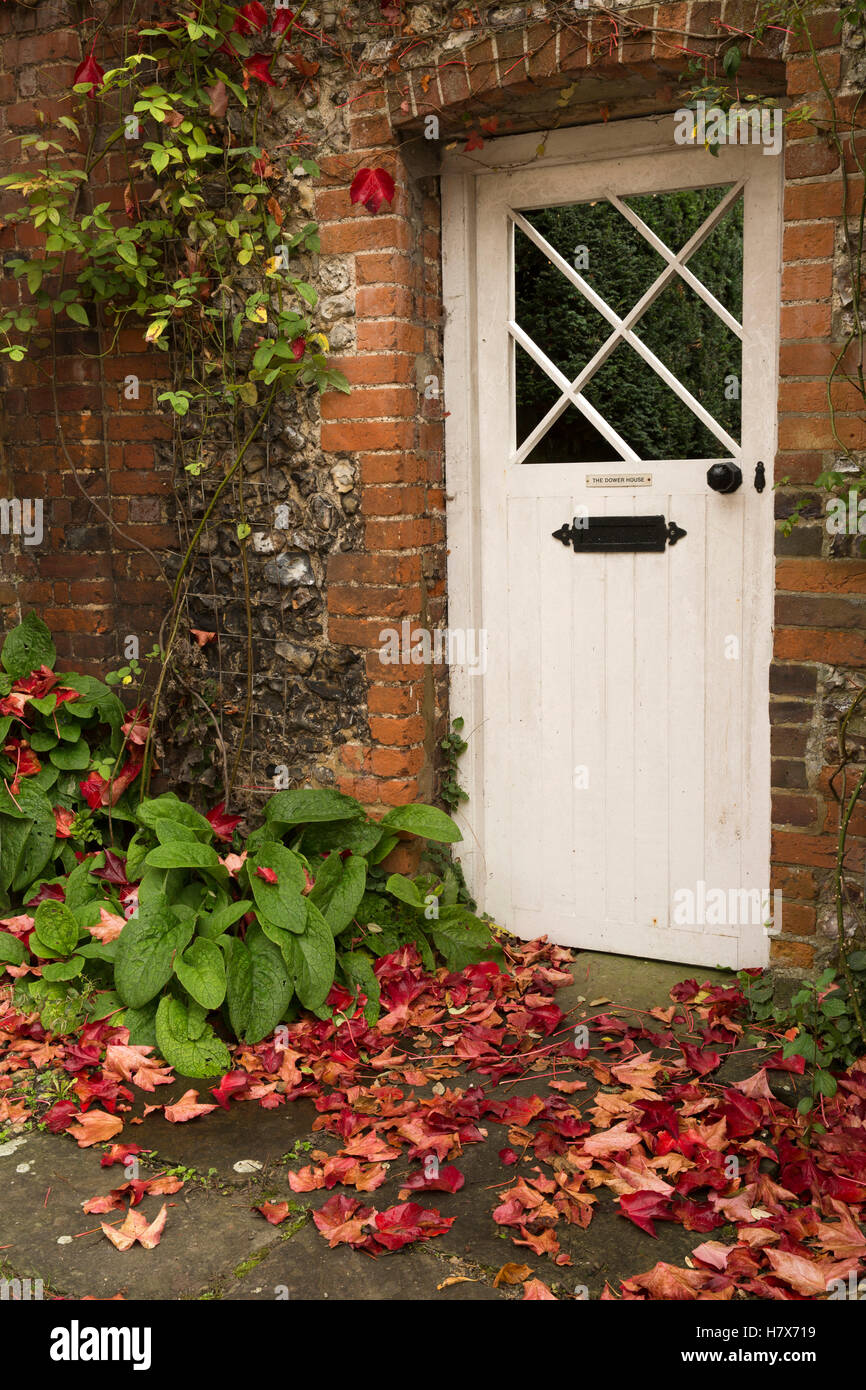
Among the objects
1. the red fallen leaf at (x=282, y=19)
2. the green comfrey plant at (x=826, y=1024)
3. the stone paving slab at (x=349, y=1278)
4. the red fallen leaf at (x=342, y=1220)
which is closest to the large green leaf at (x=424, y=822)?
the green comfrey plant at (x=826, y=1024)

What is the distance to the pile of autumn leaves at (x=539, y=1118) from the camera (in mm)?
2402

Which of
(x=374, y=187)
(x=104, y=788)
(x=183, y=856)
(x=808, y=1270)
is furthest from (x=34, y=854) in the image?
(x=808, y=1270)

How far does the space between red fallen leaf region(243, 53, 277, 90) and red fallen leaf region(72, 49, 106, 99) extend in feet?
1.60

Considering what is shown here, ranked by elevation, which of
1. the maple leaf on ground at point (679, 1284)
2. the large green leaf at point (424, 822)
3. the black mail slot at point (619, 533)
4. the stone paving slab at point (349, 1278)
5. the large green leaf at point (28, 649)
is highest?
the black mail slot at point (619, 533)

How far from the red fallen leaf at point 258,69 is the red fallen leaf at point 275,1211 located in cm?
309

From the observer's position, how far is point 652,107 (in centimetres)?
326

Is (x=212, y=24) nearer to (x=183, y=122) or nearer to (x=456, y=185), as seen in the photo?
(x=183, y=122)

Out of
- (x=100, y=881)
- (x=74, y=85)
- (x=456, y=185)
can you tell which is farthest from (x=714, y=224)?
(x=100, y=881)

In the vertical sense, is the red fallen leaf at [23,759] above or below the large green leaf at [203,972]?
above

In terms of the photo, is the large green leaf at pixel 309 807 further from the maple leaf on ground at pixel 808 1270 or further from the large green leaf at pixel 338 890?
the maple leaf on ground at pixel 808 1270

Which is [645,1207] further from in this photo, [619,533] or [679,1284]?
[619,533]

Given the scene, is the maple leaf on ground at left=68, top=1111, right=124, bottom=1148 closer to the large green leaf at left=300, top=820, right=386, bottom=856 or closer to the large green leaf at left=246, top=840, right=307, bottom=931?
the large green leaf at left=246, top=840, right=307, bottom=931

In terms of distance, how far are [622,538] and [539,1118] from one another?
168 cm

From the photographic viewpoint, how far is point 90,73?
12.0 ft
